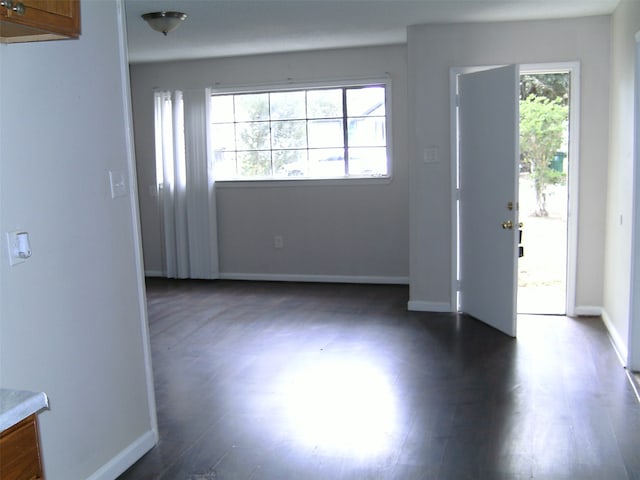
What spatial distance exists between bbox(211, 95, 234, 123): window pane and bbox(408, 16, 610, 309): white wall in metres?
2.45

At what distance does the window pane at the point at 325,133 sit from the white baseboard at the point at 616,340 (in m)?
3.09

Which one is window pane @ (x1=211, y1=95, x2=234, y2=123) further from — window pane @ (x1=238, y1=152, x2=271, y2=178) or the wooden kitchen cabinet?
the wooden kitchen cabinet

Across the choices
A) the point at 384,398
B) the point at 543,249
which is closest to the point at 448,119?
the point at 384,398

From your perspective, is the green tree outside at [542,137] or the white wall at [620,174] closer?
the white wall at [620,174]

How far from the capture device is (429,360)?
13.6ft

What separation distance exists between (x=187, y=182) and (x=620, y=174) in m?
4.42

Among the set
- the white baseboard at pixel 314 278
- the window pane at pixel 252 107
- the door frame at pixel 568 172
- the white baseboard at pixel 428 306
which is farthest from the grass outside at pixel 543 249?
the window pane at pixel 252 107

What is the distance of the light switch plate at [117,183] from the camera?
9.05 ft

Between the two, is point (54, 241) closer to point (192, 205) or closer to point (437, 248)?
point (437, 248)

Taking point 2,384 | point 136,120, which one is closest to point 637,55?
point 2,384

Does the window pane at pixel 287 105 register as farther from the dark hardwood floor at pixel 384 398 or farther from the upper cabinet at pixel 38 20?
the upper cabinet at pixel 38 20

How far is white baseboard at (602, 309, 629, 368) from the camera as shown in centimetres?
404

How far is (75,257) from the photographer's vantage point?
2.51 m

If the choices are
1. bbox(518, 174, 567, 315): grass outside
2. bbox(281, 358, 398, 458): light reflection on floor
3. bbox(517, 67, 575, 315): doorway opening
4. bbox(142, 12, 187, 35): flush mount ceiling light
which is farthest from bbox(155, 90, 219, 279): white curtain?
bbox(517, 67, 575, 315): doorway opening
